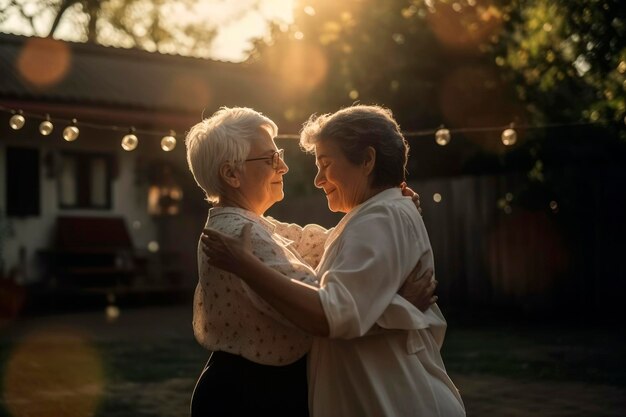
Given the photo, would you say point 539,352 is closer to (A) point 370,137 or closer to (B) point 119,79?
(A) point 370,137

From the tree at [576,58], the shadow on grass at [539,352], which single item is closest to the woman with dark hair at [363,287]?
the shadow on grass at [539,352]

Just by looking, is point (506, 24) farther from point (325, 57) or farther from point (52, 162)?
point (52, 162)

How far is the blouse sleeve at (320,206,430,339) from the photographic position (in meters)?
2.78

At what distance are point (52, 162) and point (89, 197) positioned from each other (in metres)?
1.27

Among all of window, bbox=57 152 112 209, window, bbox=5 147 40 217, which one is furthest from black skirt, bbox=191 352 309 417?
window, bbox=57 152 112 209

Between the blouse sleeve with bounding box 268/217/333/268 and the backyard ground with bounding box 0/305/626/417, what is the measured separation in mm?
4622

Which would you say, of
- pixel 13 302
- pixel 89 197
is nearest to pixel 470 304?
pixel 13 302

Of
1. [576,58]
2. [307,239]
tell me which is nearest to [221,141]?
[307,239]

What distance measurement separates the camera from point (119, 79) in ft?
73.1

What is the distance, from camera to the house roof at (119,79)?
20078 millimetres

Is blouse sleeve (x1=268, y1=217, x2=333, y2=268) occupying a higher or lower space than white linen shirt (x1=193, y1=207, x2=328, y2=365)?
higher

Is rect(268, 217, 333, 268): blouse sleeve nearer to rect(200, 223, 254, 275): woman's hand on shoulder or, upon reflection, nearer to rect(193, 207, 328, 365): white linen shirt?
rect(193, 207, 328, 365): white linen shirt

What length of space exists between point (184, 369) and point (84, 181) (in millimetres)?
11077

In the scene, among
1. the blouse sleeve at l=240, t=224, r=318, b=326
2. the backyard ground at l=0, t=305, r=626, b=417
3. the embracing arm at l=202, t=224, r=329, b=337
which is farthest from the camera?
the backyard ground at l=0, t=305, r=626, b=417
